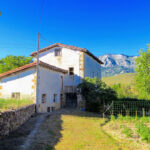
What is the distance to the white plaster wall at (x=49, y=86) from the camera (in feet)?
54.8

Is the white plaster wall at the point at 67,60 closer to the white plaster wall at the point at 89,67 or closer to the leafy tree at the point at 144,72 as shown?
the white plaster wall at the point at 89,67

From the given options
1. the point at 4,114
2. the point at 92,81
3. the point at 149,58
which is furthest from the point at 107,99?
the point at 4,114

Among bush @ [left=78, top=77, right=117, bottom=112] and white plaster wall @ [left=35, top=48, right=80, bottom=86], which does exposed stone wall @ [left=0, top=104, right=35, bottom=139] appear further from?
white plaster wall @ [left=35, top=48, right=80, bottom=86]

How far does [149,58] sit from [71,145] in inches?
672

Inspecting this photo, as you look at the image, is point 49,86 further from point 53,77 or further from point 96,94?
point 96,94

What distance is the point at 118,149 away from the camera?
6684mm

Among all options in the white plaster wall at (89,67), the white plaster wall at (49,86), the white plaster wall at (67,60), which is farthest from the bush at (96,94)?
the white plaster wall at (89,67)

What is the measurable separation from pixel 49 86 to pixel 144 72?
12.5 meters

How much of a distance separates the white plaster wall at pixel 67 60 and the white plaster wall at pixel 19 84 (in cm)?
707

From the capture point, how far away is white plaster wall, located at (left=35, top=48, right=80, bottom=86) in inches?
870

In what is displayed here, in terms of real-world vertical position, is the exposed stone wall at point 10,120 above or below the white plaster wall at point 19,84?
below

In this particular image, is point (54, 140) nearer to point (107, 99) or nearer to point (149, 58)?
point (107, 99)

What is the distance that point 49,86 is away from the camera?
18391 millimetres

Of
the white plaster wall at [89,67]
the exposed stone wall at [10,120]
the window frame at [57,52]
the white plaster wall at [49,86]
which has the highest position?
the window frame at [57,52]
